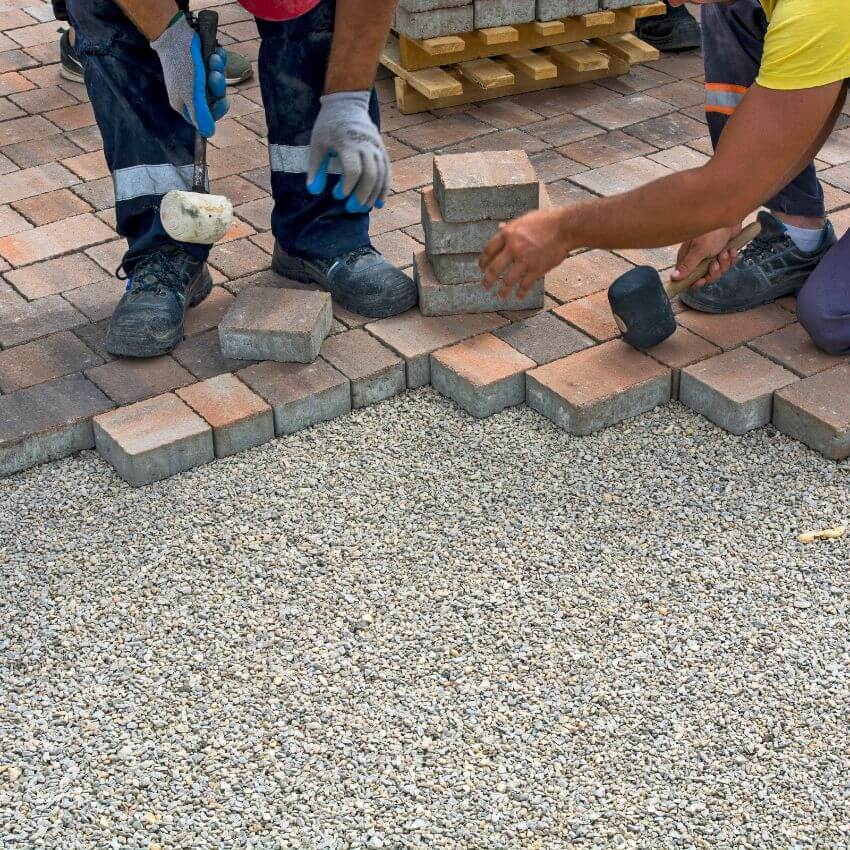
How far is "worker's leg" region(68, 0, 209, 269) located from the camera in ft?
12.2

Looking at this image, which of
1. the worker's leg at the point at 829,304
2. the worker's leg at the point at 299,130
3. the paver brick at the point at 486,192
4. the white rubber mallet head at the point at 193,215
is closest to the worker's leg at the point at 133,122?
the white rubber mallet head at the point at 193,215

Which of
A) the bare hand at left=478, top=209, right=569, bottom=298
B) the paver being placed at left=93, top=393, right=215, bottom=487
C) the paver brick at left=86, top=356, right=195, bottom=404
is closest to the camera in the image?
the bare hand at left=478, top=209, right=569, bottom=298

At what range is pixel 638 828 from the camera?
2.41 meters

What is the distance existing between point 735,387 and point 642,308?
345 millimetres

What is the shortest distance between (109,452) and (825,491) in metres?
1.95

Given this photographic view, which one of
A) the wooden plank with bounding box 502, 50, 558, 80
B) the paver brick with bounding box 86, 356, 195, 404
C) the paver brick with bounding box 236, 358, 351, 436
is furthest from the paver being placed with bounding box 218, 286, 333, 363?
the wooden plank with bounding box 502, 50, 558, 80

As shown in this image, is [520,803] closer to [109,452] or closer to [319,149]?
[109,452]

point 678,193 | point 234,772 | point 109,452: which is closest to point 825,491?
point 678,193

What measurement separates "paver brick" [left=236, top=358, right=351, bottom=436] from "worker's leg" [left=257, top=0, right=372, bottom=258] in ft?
1.71

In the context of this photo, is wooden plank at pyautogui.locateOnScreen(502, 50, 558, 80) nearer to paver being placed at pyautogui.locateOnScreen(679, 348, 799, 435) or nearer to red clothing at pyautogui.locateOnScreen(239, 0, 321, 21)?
red clothing at pyautogui.locateOnScreen(239, 0, 321, 21)

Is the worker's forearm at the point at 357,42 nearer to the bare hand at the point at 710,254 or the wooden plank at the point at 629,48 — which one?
the bare hand at the point at 710,254

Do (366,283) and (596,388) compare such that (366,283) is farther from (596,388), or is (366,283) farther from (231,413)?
(596,388)

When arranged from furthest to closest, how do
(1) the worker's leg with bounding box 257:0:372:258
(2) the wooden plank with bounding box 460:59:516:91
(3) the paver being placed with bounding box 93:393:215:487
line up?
(2) the wooden plank with bounding box 460:59:516:91 → (1) the worker's leg with bounding box 257:0:372:258 → (3) the paver being placed with bounding box 93:393:215:487

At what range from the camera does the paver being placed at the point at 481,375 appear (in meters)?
3.62
